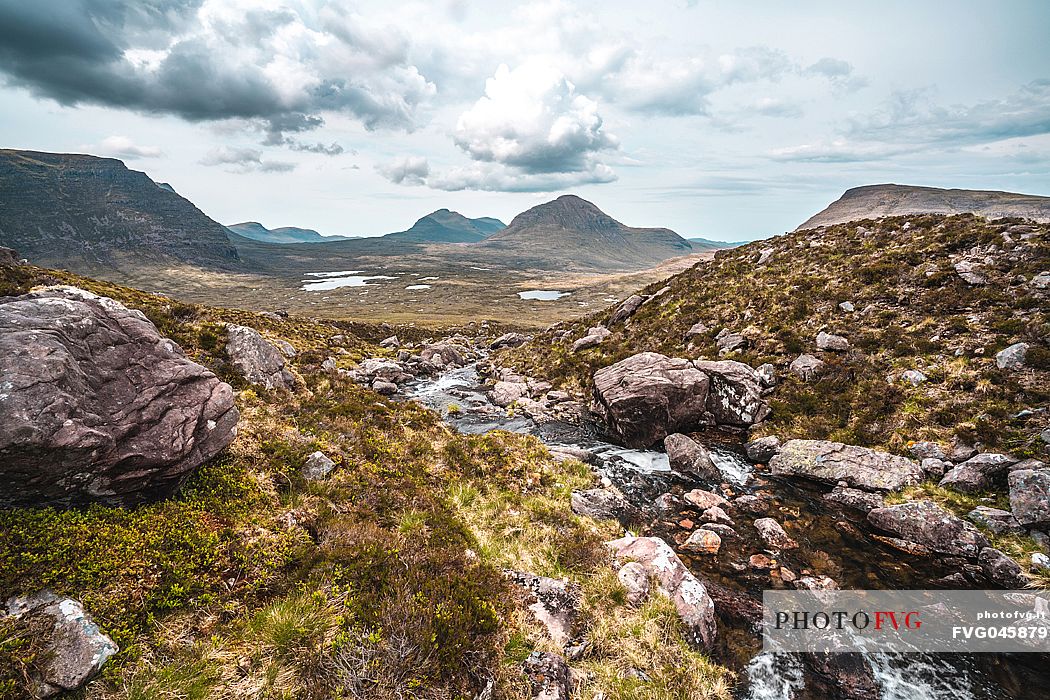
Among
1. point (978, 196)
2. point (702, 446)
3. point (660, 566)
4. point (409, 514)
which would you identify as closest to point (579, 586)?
point (660, 566)

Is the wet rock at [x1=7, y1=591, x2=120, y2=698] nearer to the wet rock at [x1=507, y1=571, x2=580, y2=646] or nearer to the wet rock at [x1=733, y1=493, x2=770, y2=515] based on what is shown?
the wet rock at [x1=507, y1=571, x2=580, y2=646]

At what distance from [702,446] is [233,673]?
19.4 m

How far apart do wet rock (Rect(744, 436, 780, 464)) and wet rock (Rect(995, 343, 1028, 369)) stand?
940cm

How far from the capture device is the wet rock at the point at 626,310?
130 ft

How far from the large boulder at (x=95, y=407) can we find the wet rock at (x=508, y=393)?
70.1ft

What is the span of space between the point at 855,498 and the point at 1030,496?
4.25 meters

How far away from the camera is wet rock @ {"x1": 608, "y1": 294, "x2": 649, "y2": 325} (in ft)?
130

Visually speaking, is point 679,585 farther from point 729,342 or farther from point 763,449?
point 729,342

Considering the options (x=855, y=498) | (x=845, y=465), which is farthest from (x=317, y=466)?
(x=845, y=465)

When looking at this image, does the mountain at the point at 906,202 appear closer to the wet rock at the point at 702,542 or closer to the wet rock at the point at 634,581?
the wet rock at the point at 702,542

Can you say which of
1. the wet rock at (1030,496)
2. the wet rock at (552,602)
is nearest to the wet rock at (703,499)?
the wet rock at (552,602)

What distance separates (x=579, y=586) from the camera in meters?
10.1

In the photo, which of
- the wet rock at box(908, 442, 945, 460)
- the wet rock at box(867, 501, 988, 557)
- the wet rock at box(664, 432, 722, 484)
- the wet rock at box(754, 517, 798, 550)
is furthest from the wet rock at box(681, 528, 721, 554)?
the wet rock at box(908, 442, 945, 460)

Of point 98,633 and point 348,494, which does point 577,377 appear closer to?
point 348,494
